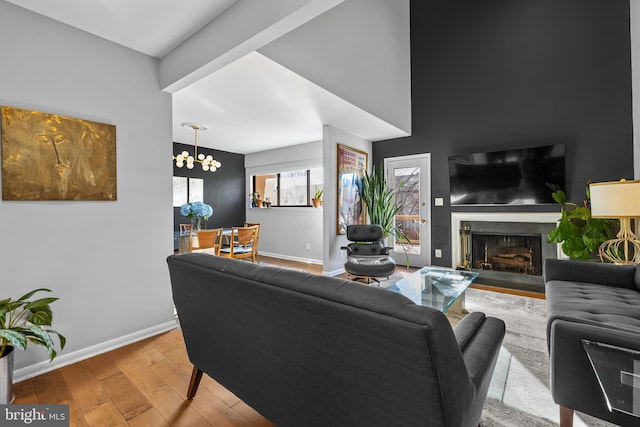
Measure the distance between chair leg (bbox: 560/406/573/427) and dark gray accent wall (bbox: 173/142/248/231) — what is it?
6342mm

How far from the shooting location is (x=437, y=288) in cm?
262

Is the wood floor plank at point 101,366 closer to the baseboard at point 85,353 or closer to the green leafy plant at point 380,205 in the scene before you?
the baseboard at point 85,353

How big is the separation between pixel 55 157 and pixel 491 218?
5.04 metres

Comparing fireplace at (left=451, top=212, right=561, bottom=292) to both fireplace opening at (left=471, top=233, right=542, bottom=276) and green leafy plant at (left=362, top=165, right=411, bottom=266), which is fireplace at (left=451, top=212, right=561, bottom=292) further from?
green leafy plant at (left=362, top=165, right=411, bottom=266)

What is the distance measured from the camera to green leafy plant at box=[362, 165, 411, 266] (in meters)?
4.97

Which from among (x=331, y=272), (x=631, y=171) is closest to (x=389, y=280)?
(x=331, y=272)

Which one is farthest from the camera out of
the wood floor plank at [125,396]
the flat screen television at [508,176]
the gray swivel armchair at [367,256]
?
the flat screen television at [508,176]

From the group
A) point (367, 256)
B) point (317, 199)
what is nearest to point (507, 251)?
point (367, 256)

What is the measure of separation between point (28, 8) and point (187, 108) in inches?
75.0

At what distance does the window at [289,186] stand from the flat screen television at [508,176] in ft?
8.45

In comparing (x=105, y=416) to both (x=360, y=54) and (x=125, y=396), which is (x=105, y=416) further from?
(x=360, y=54)

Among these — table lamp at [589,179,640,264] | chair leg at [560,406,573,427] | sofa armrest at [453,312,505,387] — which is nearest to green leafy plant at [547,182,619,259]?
table lamp at [589,179,640,264]

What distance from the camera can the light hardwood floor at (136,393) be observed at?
A: 1.54 metres

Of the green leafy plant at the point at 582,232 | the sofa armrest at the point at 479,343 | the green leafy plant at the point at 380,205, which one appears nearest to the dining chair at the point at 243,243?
the green leafy plant at the point at 380,205
